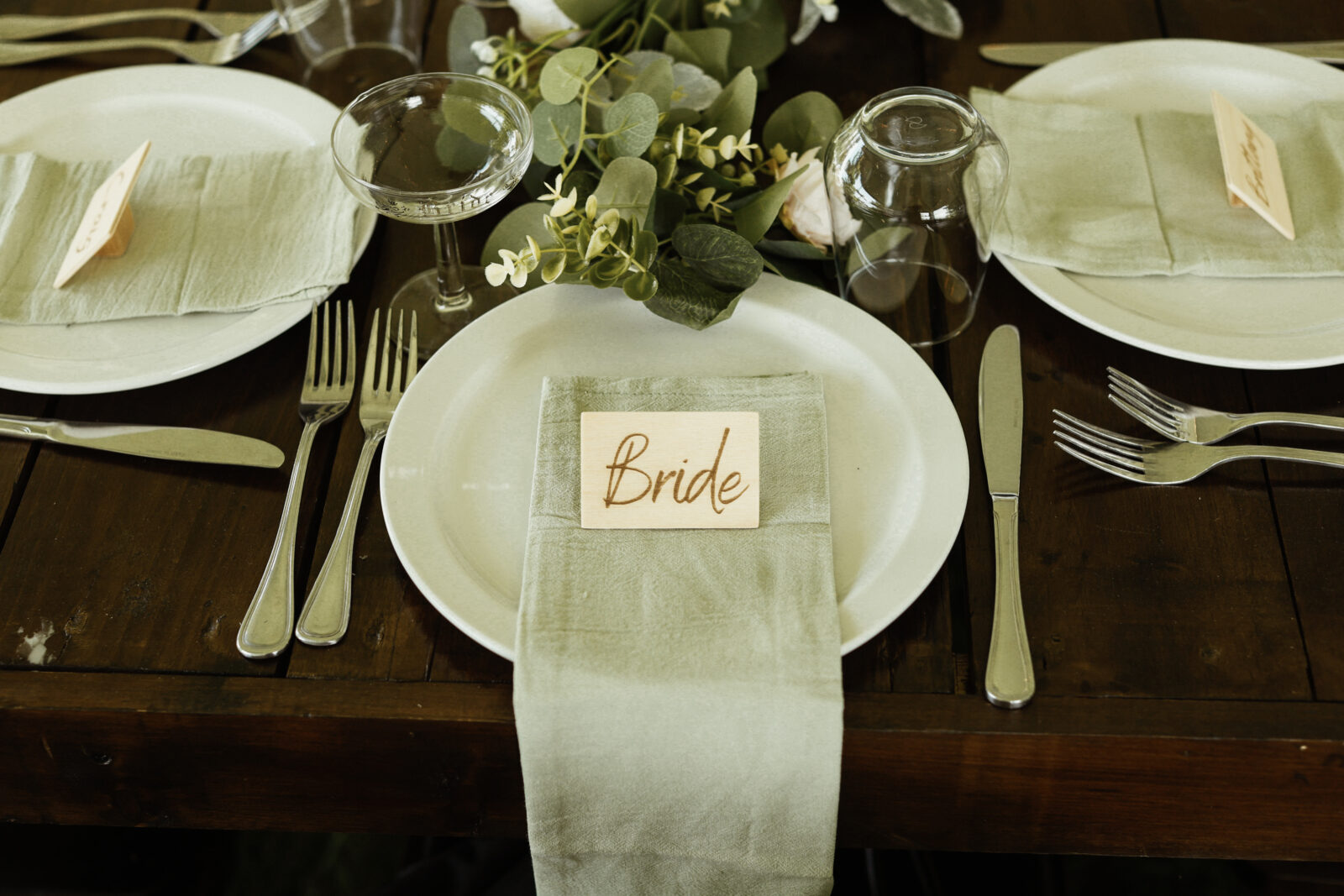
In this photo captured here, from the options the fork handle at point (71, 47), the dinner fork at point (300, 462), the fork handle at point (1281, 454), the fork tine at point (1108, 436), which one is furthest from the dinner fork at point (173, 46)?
the fork handle at point (1281, 454)

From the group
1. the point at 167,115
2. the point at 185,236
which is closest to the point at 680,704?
the point at 185,236

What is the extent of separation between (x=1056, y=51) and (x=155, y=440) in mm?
866

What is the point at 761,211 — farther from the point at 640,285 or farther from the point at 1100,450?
the point at 1100,450

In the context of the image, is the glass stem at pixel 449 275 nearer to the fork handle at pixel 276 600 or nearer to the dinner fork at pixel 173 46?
the fork handle at pixel 276 600

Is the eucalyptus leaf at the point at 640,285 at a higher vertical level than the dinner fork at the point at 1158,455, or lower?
higher

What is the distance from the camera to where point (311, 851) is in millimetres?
965

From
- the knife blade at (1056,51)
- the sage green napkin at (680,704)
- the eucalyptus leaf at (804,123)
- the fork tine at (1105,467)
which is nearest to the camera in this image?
the sage green napkin at (680,704)

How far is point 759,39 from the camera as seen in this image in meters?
0.98

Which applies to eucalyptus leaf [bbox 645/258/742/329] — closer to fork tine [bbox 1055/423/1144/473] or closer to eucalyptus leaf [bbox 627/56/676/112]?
eucalyptus leaf [bbox 627/56/676/112]

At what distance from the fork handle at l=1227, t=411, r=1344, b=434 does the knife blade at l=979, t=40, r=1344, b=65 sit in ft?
1.48

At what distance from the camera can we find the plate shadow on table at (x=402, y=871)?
91 cm

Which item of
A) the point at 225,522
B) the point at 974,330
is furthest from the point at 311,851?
the point at 974,330

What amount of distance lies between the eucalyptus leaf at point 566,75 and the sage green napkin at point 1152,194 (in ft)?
1.08

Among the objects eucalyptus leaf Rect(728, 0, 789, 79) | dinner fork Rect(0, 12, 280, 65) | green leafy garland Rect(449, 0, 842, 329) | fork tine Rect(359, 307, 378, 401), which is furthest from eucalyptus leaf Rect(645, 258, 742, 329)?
dinner fork Rect(0, 12, 280, 65)
